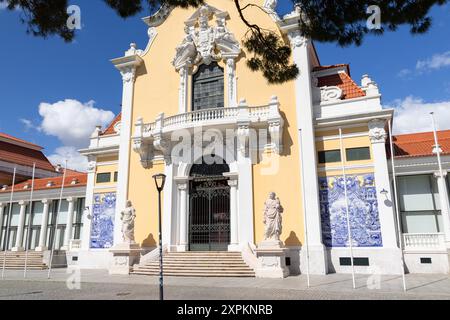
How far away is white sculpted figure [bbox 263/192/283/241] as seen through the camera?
14.5m

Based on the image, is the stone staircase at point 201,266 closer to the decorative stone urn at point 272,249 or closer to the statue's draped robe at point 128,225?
the decorative stone urn at point 272,249

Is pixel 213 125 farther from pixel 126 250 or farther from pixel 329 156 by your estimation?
pixel 126 250

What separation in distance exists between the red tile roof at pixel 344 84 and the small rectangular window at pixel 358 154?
2.79m

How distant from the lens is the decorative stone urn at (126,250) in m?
16.4

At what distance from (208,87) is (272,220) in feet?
29.6

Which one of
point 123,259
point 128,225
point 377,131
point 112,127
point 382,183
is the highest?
point 112,127

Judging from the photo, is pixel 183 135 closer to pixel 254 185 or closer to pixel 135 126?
pixel 135 126

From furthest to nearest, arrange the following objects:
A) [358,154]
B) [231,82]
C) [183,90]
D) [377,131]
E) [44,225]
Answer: [44,225] < [183,90] < [231,82] < [358,154] < [377,131]

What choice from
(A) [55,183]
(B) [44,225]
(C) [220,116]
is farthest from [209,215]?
(A) [55,183]

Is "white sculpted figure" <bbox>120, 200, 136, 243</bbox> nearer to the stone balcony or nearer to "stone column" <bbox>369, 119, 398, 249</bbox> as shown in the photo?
the stone balcony

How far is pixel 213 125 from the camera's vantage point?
17344 millimetres

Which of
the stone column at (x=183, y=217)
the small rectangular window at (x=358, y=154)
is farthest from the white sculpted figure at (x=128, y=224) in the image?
the small rectangular window at (x=358, y=154)

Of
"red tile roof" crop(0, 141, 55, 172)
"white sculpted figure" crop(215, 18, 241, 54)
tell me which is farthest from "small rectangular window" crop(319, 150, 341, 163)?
"red tile roof" crop(0, 141, 55, 172)
